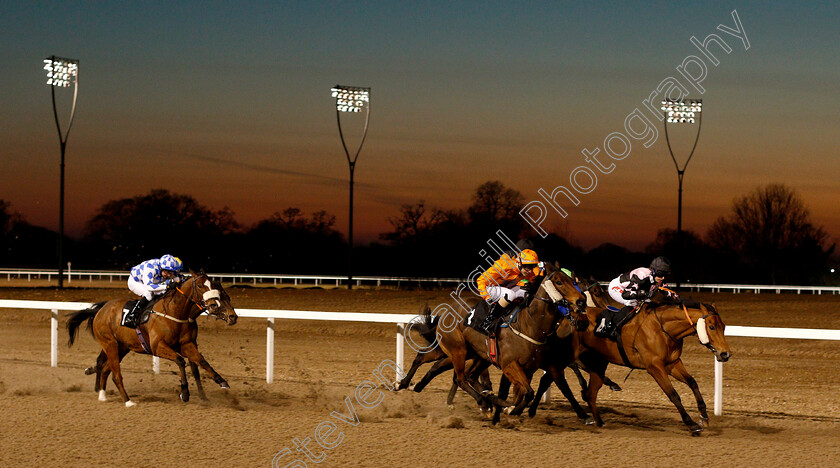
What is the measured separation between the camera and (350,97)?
3041 cm

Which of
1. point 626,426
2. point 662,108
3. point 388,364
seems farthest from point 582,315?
point 662,108

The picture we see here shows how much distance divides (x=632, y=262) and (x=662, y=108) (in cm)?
1696

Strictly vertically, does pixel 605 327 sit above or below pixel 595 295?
below

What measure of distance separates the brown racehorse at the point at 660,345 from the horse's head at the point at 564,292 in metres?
0.68

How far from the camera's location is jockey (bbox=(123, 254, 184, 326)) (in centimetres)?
814

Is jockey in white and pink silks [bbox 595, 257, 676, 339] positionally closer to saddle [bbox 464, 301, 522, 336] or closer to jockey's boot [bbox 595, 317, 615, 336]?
jockey's boot [bbox 595, 317, 615, 336]

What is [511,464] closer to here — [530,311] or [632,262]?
[530,311]

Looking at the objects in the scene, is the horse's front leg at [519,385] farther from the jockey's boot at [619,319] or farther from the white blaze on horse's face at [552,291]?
the jockey's boot at [619,319]

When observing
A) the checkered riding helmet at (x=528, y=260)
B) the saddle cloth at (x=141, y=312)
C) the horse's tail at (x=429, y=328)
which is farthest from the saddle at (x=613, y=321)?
the saddle cloth at (x=141, y=312)

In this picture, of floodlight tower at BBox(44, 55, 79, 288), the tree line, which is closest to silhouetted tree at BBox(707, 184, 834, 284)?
the tree line

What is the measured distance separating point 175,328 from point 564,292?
3.68 metres

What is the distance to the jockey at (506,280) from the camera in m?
7.00

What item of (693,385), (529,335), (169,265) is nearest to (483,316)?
(529,335)

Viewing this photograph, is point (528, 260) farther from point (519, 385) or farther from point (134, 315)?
point (134, 315)
